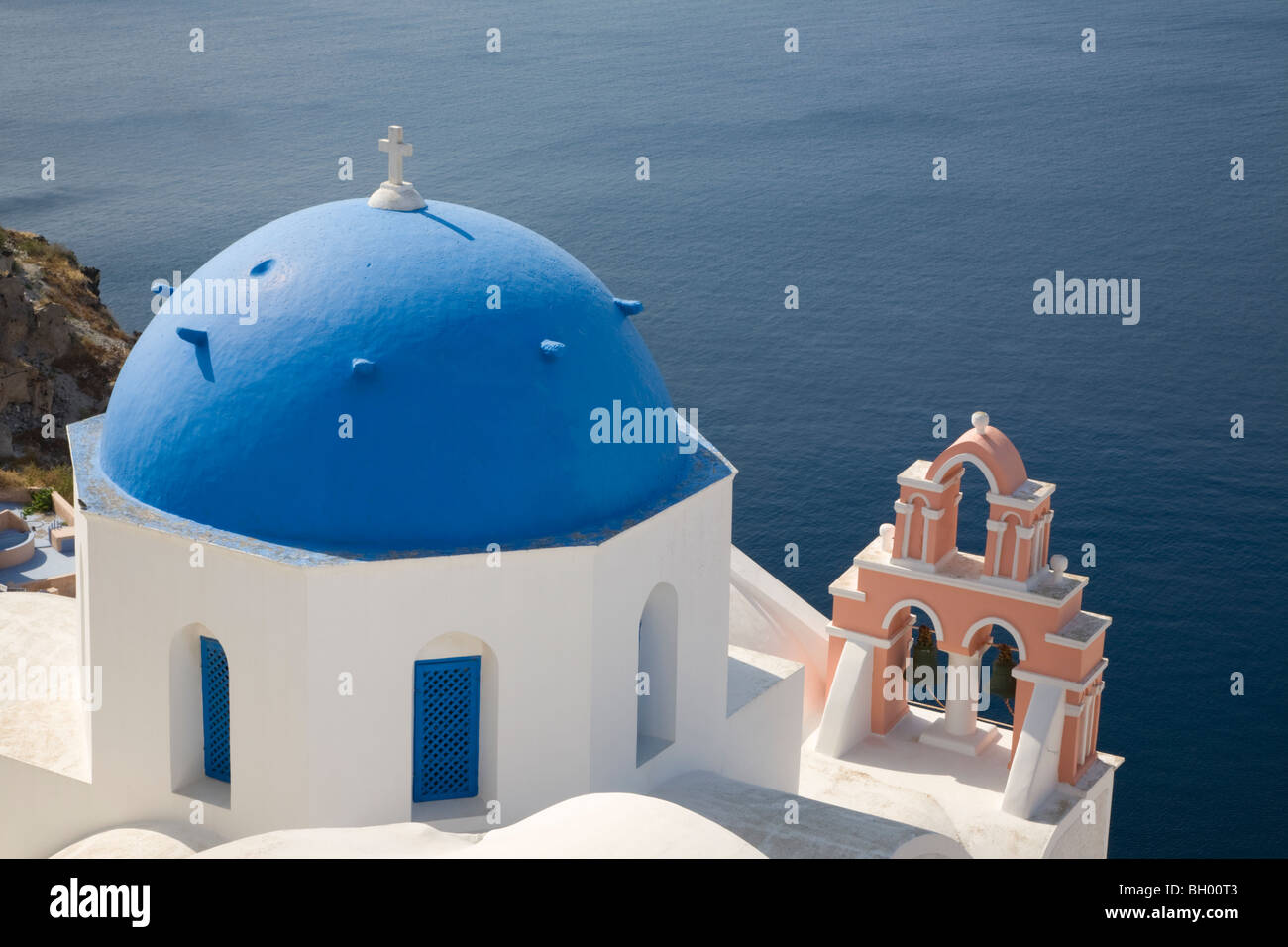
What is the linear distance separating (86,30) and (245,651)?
97.4 meters

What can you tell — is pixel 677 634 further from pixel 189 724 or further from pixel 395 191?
pixel 395 191

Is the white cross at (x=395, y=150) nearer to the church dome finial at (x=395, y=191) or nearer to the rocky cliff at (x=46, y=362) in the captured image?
the church dome finial at (x=395, y=191)

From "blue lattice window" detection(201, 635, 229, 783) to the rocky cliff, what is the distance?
76.5 feet

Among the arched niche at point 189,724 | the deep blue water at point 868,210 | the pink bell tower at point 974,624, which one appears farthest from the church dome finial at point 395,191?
the deep blue water at point 868,210

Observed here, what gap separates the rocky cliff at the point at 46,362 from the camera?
37.2 meters

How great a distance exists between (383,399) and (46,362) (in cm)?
2812

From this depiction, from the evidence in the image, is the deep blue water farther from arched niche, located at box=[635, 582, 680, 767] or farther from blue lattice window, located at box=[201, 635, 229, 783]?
blue lattice window, located at box=[201, 635, 229, 783]

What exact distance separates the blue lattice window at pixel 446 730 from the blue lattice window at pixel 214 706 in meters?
1.90

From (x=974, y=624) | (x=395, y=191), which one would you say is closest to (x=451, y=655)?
(x=395, y=191)

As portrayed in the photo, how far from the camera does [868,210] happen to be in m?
69.2

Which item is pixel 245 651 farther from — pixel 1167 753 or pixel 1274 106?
pixel 1274 106

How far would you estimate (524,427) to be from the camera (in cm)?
1430

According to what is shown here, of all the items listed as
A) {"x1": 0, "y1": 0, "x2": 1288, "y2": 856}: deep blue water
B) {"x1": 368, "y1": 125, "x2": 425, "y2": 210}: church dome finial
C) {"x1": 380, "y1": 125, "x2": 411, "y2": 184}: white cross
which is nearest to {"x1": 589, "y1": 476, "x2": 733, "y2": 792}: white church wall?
{"x1": 368, "y1": 125, "x2": 425, "y2": 210}: church dome finial

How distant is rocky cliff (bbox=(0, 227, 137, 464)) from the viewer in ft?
122
